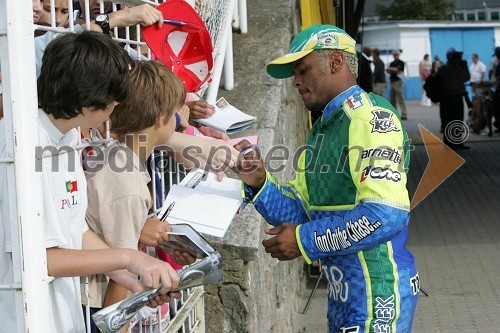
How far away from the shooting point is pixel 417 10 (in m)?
58.7

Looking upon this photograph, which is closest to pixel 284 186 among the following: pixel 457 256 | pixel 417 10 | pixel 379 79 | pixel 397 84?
pixel 457 256

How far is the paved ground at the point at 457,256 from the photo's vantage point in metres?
6.89

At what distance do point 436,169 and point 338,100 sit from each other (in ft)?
31.1

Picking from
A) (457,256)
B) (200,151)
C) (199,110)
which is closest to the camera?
(200,151)

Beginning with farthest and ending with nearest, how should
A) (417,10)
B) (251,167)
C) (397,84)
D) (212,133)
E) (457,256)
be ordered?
(417,10) < (397,84) < (457,256) < (212,133) < (251,167)

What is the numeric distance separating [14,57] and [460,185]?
11271 mm

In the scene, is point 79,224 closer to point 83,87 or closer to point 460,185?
point 83,87

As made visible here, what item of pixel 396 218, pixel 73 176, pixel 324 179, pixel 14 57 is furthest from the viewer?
pixel 324 179

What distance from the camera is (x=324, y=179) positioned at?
3230mm

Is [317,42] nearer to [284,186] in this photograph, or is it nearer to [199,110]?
[284,186]

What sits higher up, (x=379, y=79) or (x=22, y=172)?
(x=22, y=172)

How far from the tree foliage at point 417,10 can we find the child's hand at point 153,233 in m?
57.0

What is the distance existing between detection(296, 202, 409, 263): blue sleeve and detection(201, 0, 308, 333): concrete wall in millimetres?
1241

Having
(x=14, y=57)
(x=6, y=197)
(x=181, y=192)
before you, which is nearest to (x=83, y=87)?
(x=14, y=57)
